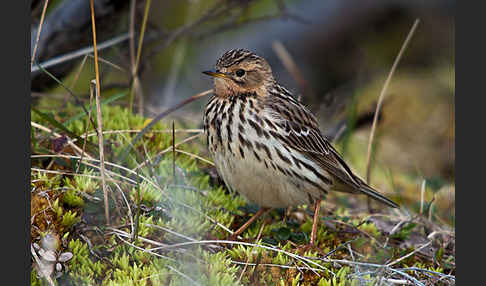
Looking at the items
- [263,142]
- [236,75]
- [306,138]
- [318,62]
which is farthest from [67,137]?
[318,62]

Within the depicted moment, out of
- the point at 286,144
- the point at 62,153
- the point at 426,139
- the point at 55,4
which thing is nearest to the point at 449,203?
the point at 426,139

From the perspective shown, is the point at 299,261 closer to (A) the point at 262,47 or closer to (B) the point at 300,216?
(B) the point at 300,216

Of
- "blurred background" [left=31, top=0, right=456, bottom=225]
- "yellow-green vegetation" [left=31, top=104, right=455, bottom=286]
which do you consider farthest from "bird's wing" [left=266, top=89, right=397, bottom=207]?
"blurred background" [left=31, top=0, right=456, bottom=225]

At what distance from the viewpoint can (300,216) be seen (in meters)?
4.49

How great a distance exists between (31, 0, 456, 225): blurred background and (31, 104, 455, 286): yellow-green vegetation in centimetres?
65

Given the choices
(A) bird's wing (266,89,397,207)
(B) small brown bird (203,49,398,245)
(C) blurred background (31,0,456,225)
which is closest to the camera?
(B) small brown bird (203,49,398,245)

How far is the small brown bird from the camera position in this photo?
12.4 feet

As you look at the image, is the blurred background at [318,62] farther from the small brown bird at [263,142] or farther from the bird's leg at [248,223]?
the bird's leg at [248,223]

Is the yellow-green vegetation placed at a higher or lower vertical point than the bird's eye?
lower

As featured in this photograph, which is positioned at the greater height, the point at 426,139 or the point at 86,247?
the point at 86,247

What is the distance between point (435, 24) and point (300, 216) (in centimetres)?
654

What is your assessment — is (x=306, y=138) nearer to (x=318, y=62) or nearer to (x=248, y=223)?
(x=248, y=223)

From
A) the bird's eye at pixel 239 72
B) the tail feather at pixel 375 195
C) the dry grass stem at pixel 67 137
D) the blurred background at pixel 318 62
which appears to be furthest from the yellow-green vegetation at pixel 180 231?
the bird's eye at pixel 239 72

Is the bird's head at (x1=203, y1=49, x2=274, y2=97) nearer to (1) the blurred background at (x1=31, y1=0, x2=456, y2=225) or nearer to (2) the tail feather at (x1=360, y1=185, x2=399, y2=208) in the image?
(1) the blurred background at (x1=31, y1=0, x2=456, y2=225)
